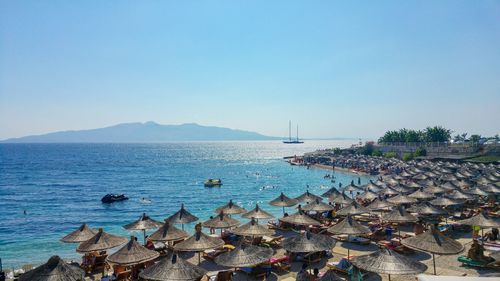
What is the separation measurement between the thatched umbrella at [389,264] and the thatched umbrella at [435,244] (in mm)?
1915

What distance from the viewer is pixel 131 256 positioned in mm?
13617

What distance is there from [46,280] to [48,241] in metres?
20.0

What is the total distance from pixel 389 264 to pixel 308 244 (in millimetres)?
3781

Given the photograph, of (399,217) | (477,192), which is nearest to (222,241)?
(399,217)

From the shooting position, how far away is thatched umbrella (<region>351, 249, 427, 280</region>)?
1112 cm

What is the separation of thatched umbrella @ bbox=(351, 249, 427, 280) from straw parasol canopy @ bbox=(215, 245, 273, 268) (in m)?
3.55

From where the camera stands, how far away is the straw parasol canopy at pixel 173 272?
37.2 feet

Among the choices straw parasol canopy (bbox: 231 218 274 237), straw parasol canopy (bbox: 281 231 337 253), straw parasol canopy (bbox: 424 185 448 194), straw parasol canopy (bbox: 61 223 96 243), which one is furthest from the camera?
straw parasol canopy (bbox: 424 185 448 194)

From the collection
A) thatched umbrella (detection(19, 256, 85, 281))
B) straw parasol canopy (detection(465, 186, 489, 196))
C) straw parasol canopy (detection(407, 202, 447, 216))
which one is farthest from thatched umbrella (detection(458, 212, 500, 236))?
thatched umbrella (detection(19, 256, 85, 281))

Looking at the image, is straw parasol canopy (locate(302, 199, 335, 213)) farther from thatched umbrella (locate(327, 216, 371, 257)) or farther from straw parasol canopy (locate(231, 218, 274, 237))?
straw parasol canopy (locate(231, 218, 274, 237))

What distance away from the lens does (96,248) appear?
1530 cm

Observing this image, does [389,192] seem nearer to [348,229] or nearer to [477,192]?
[477,192]

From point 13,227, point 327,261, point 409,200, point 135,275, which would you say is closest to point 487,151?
point 409,200

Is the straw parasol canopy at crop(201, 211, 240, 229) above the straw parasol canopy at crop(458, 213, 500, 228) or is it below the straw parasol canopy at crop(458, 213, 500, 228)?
below
